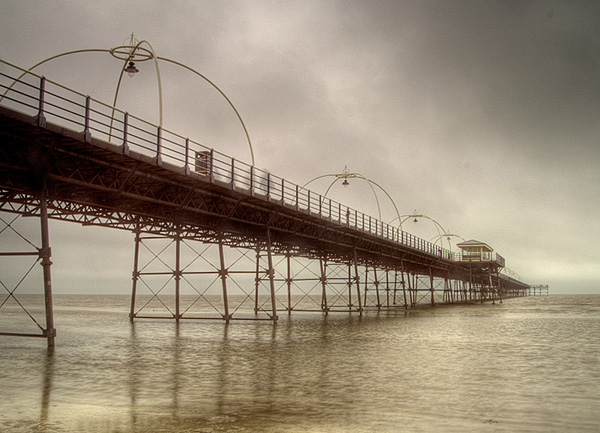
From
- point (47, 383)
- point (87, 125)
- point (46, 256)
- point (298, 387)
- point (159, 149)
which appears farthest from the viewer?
point (159, 149)

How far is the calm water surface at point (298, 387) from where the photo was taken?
7980mm

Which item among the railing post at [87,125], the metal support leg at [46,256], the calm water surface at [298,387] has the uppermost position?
the railing post at [87,125]

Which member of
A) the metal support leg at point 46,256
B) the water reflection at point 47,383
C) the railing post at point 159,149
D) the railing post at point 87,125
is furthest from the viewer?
the railing post at point 159,149

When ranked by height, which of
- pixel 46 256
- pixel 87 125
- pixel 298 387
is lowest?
pixel 298 387

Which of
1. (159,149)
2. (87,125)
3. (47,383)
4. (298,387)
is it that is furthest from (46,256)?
(298,387)

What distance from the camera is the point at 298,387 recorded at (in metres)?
10.9

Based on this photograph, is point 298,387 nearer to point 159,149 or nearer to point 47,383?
point 47,383

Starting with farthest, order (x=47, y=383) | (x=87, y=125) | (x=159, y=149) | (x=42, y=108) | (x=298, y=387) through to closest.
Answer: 1. (x=159, y=149)
2. (x=87, y=125)
3. (x=42, y=108)
4. (x=47, y=383)
5. (x=298, y=387)

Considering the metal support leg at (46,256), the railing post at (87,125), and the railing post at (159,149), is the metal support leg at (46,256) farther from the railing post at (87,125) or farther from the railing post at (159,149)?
the railing post at (159,149)

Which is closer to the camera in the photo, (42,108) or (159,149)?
(42,108)

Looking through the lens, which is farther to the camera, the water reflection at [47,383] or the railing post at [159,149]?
the railing post at [159,149]

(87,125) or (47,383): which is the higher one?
(87,125)

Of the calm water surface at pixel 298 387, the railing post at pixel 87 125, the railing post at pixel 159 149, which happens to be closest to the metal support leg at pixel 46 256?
the calm water surface at pixel 298 387

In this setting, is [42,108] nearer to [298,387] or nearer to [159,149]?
[159,149]
